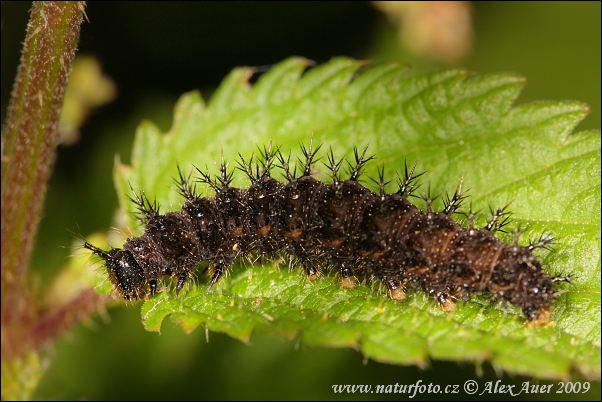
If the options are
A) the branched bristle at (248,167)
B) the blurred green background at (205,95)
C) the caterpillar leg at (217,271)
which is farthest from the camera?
the blurred green background at (205,95)

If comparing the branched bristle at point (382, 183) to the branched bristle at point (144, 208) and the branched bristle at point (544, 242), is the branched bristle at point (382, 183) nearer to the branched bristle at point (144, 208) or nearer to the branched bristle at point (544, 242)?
the branched bristle at point (544, 242)

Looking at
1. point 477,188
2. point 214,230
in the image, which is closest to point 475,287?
point 477,188

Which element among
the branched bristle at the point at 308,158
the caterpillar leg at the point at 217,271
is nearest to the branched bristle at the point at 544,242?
the branched bristle at the point at 308,158

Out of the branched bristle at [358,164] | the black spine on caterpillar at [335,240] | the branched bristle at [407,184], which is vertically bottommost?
the black spine on caterpillar at [335,240]

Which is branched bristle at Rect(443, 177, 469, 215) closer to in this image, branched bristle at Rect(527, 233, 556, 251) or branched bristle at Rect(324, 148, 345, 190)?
branched bristle at Rect(527, 233, 556, 251)

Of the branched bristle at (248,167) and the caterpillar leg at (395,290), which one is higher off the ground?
the branched bristle at (248,167)

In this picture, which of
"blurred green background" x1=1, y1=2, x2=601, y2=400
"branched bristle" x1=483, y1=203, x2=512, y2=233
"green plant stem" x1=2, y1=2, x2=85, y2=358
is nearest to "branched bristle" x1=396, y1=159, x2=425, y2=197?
"branched bristle" x1=483, y1=203, x2=512, y2=233

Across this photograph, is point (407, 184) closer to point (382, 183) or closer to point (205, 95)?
point (382, 183)

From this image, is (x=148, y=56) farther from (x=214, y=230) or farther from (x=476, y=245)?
(x=476, y=245)
